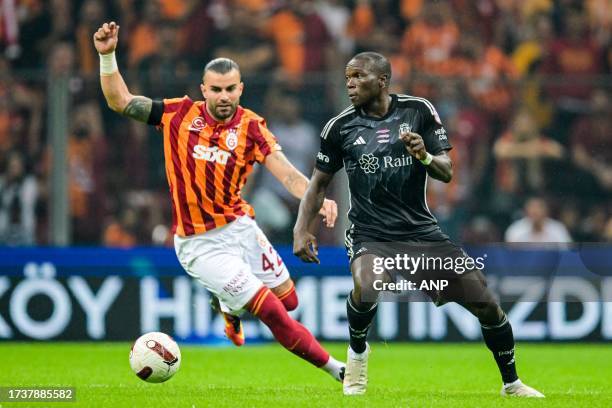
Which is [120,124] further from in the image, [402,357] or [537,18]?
[537,18]

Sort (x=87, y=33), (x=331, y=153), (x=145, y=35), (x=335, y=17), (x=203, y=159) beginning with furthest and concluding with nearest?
(x=335, y=17) → (x=87, y=33) → (x=145, y=35) → (x=203, y=159) → (x=331, y=153)

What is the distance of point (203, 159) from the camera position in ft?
28.1

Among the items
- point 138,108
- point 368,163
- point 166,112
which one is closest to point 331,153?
point 368,163

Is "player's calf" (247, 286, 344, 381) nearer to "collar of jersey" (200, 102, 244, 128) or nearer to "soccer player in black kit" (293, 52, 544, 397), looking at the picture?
"soccer player in black kit" (293, 52, 544, 397)

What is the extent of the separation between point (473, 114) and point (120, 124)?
3.93 m

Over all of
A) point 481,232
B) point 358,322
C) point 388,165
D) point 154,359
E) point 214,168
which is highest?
point 388,165

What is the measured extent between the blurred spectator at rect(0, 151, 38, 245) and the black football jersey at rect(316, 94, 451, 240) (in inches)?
225

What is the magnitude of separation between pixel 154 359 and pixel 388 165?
212 centimetres

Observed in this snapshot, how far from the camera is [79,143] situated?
1313 centimetres

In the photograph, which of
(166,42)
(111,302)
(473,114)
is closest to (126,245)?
(111,302)

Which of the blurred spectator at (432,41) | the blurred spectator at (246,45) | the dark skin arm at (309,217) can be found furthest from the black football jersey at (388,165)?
the blurred spectator at (246,45)

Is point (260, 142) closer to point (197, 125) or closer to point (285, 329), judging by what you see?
point (197, 125)

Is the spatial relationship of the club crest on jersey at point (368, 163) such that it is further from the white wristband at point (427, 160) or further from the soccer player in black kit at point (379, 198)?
the white wristband at point (427, 160)

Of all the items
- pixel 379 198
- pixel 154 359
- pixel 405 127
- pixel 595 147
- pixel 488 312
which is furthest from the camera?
pixel 595 147
